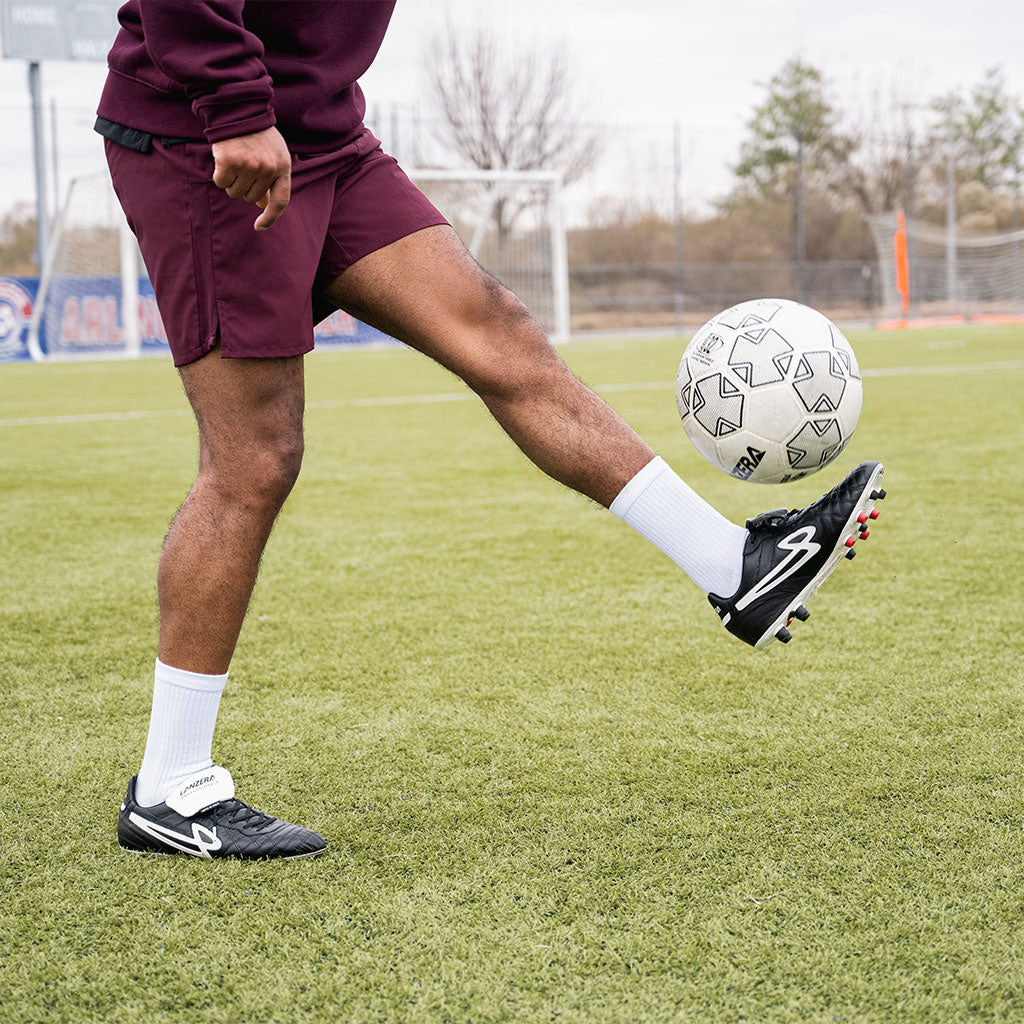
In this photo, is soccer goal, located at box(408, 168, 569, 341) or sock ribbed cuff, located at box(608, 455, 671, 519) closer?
sock ribbed cuff, located at box(608, 455, 671, 519)

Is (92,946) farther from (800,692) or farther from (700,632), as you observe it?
(700,632)

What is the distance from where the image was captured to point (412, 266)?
6.58ft

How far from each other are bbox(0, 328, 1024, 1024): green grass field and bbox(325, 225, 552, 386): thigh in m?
0.77

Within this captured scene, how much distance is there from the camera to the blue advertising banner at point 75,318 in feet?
62.3

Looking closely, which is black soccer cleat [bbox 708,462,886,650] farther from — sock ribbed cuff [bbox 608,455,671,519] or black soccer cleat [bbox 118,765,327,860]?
black soccer cleat [bbox 118,765,327,860]

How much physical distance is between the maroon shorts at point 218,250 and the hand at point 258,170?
71 mm

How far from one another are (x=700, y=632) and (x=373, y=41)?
1.72 meters

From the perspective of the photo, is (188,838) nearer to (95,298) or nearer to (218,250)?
(218,250)

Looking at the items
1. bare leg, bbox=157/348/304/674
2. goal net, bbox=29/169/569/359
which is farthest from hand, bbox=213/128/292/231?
goal net, bbox=29/169/569/359

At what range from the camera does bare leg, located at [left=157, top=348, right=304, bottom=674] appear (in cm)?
189

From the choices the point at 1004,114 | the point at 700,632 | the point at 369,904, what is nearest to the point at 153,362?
the point at 700,632

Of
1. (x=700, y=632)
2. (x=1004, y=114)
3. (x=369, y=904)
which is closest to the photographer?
(x=369, y=904)

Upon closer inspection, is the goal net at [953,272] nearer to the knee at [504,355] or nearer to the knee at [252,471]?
the knee at [504,355]

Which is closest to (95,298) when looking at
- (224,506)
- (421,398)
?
(421,398)
